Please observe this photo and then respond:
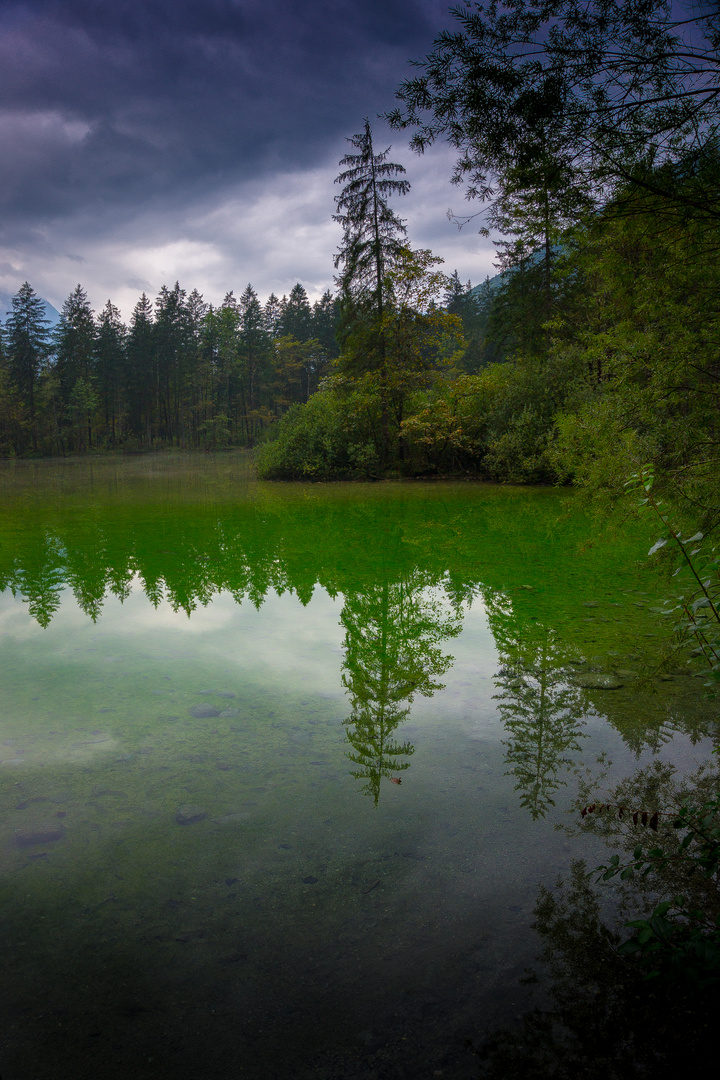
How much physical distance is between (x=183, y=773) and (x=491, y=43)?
4320 mm

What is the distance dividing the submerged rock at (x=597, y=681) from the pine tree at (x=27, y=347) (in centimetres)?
5964

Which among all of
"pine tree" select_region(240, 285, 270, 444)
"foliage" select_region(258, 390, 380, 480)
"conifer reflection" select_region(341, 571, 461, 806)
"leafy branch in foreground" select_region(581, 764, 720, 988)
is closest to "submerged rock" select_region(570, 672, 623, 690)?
"conifer reflection" select_region(341, 571, 461, 806)

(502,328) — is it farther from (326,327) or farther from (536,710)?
(326,327)

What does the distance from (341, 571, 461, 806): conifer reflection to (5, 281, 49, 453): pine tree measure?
56969 millimetres

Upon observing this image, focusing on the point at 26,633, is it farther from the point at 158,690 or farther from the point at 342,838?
the point at 342,838

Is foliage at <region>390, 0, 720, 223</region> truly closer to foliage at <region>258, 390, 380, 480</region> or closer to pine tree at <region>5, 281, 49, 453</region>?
foliage at <region>258, 390, 380, 480</region>

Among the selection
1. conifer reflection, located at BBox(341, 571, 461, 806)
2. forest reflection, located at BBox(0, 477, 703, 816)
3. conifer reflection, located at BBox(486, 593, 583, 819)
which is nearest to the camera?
conifer reflection, located at BBox(486, 593, 583, 819)

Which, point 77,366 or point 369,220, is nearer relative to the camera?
point 369,220

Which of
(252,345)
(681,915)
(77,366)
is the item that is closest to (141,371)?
(77,366)

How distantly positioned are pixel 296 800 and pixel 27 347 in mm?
62841

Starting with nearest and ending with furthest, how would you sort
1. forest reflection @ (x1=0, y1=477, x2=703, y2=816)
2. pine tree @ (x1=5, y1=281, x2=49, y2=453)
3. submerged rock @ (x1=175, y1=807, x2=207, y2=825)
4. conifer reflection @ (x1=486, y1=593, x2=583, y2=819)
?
submerged rock @ (x1=175, y1=807, x2=207, y2=825) < conifer reflection @ (x1=486, y1=593, x2=583, y2=819) < forest reflection @ (x1=0, y1=477, x2=703, y2=816) < pine tree @ (x1=5, y1=281, x2=49, y2=453)

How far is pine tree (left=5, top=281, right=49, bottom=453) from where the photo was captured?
55.2m

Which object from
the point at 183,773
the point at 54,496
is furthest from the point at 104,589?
the point at 54,496

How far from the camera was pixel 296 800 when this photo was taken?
3.08 m
